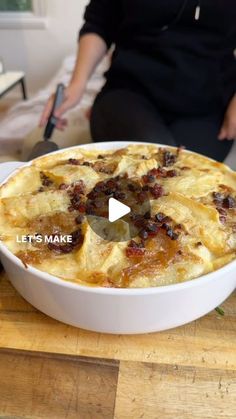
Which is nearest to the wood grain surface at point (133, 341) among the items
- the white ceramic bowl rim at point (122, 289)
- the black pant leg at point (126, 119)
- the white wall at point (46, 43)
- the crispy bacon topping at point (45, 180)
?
the white ceramic bowl rim at point (122, 289)

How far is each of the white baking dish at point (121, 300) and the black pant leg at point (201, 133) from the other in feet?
2.35

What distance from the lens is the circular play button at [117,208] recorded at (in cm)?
67

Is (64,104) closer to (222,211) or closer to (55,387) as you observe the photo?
(222,211)

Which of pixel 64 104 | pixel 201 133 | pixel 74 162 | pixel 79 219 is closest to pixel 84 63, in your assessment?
pixel 64 104

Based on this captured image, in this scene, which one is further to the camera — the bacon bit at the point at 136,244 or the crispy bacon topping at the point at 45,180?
the crispy bacon topping at the point at 45,180

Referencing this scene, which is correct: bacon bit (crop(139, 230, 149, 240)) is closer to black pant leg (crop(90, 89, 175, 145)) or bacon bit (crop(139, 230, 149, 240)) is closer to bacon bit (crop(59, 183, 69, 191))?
bacon bit (crop(59, 183, 69, 191))

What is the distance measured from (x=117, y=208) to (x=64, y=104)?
700 millimetres

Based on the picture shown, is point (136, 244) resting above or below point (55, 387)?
above

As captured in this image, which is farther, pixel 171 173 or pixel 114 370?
pixel 171 173

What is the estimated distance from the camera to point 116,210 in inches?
28.2

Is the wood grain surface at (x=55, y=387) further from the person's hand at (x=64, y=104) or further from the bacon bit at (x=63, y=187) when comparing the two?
the person's hand at (x=64, y=104)

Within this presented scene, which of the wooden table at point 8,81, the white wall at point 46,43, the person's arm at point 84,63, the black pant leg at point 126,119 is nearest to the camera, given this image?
the black pant leg at point 126,119

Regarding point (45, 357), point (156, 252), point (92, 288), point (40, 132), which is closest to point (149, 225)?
point (156, 252)

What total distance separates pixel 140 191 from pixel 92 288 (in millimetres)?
267
